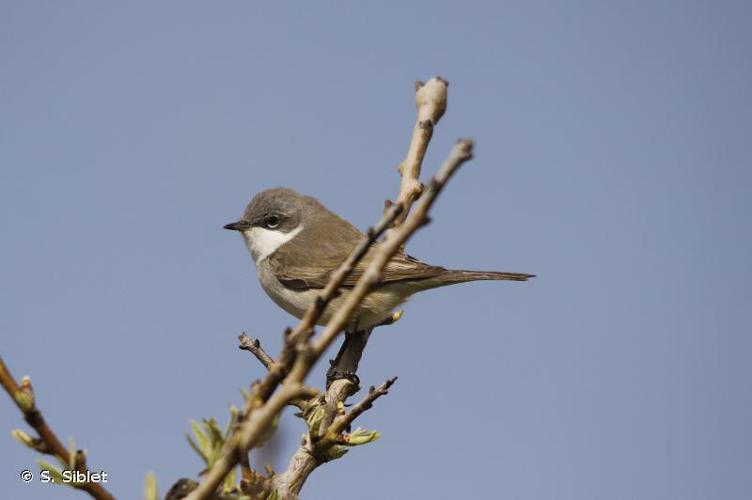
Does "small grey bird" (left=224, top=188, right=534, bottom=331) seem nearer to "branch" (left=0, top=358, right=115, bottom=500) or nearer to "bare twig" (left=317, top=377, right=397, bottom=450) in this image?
"bare twig" (left=317, top=377, right=397, bottom=450)

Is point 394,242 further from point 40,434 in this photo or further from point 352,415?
point 352,415

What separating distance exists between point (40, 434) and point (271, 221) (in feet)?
22.9

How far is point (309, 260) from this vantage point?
8.19 metres

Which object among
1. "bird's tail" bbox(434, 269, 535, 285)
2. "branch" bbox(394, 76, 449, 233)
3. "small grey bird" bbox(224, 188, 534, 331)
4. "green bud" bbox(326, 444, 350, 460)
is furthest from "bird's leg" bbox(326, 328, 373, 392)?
"green bud" bbox(326, 444, 350, 460)

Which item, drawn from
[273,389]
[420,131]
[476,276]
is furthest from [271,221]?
[273,389]

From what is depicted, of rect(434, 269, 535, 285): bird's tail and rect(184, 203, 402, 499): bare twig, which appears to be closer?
rect(184, 203, 402, 499): bare twig

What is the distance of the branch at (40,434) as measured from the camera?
6.25 ft

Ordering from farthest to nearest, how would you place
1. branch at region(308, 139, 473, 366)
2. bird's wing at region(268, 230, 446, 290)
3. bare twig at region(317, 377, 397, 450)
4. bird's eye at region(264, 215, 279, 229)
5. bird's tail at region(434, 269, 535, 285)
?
bird's eye at region(264, 215, 279, 229) < bird's wing at region(268, 230, 446, 290) < bird's tail at region(434, 269, 535, 285) < bare twig at region(317, 377, 397, 450) < branch at region(308, 139, 473, 366)

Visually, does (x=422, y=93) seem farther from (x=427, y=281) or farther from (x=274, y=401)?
(x=427, y=281)

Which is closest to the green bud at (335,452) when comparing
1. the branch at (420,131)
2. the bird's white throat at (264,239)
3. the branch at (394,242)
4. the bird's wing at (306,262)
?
the branch at (394,242)

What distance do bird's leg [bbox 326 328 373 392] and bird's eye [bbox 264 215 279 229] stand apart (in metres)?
3.26

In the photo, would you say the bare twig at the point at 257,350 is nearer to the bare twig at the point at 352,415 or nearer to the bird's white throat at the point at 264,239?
the bare twig at the point at 352,415

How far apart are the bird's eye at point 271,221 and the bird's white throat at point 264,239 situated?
0.05 metres

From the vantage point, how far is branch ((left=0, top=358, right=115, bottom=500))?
1906 millimetres
